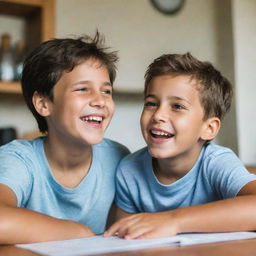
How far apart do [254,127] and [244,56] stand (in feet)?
1.49

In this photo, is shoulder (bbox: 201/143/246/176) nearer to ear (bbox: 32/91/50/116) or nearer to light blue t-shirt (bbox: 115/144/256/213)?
light blue t-shirt (bbox: 115/144/256/213)

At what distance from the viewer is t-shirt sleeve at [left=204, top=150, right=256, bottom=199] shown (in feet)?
4.04

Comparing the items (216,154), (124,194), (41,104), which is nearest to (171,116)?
(216,154)

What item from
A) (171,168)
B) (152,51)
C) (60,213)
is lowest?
(60,213)

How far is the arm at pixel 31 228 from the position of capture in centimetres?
97

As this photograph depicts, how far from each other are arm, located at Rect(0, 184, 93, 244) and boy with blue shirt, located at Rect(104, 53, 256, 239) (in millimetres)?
364

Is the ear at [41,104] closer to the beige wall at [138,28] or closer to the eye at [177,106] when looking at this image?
the eye at [177,106]

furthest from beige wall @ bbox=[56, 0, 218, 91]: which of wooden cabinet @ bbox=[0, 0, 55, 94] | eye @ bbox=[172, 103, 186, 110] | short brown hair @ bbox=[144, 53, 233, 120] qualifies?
eye @ bbox=[172, 103, 186, 110]

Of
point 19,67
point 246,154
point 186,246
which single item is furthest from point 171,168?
point 246,154

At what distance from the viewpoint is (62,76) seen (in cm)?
146

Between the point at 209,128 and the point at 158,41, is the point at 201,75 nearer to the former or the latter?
the point at 209,128

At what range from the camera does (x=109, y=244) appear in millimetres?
878

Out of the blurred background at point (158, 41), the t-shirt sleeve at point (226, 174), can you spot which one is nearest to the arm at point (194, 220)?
the t-shirt sleeve at point (226, 174)

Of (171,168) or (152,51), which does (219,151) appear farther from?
(152,51)
